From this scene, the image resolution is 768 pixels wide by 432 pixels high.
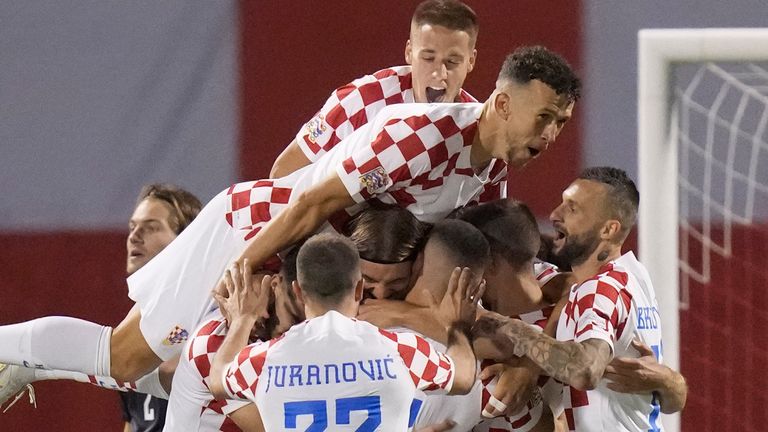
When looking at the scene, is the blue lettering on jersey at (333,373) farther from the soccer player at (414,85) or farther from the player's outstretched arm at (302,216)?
the soccer player at (414,85)

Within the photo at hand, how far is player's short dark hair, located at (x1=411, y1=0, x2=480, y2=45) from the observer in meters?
3.52

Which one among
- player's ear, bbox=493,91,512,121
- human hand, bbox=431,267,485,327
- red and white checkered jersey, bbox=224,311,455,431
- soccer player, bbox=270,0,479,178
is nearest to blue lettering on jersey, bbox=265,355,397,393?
red and white checkered jersey, bbox=224,311,455,431

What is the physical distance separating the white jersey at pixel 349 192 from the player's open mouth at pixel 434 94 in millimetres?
458

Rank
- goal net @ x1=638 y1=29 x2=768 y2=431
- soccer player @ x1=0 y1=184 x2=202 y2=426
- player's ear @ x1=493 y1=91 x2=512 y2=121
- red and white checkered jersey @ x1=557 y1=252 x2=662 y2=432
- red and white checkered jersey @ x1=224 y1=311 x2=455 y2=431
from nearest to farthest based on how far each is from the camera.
→ red and white checkered jersey @ x1=224 y1=311 x2=455 y2=431 < player's ear @ x1=493 y1=91 x2=512 y2=121 < red and white checkered jersey @ x1=557 y1=252 x2=662 y2=432 < soccer player @ x1=0 y1=184 x2=202 y2=426 < goal net @ x1=638 y1=29 x2=768 y2=431

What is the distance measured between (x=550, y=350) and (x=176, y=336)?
0.86 meters

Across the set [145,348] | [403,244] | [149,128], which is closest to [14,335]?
[145,348]

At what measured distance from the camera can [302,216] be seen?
2691 mm

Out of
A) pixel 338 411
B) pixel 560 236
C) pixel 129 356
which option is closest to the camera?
pixel 338 411

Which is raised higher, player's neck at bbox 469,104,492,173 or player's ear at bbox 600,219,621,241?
player's neck at bbox 469,104,492,173

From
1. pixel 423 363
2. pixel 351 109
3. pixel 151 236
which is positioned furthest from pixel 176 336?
pixel 151 236

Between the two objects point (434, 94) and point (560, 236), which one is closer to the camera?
point (560, 236)

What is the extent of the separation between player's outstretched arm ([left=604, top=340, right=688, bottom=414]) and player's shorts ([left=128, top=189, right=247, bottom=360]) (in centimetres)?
90

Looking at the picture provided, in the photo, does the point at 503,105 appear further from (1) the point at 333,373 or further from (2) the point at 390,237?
(1) the point at 333,373

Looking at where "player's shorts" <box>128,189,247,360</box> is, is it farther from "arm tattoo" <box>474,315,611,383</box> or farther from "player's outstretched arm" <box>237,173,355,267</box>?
"arm tattoo" <box>474,315,611,383</box>
